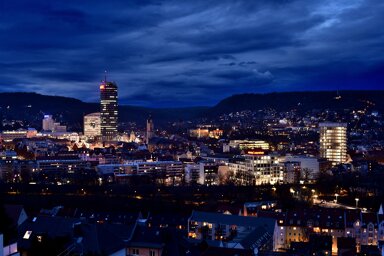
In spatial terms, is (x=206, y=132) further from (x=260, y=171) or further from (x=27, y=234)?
(x=27, y=234)

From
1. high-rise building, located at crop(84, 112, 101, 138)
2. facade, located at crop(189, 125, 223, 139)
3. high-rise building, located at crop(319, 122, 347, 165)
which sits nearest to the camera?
high-rise building, located at crop(319, 122, 347, 165)

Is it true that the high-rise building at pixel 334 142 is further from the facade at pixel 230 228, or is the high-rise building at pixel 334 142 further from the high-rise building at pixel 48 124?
the high-rise building at pixel 48 124

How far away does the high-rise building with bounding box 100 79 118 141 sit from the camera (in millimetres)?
103625

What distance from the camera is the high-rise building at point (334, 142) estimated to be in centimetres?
6350

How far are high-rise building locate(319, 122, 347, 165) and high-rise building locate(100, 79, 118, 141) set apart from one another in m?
45.7

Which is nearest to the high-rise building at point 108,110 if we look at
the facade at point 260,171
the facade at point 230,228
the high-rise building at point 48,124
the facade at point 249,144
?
the high-rise building at point 48,124

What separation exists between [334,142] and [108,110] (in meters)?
53.7

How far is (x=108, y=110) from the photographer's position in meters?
106

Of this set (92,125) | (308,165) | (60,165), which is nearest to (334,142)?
(308,165)

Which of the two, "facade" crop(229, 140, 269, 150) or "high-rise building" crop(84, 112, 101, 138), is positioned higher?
"high-rise building" crop(84, 112, 101, 138)

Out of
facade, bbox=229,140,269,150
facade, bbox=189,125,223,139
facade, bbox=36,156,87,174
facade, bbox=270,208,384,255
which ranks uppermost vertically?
facade, bbox=189,125,223,139

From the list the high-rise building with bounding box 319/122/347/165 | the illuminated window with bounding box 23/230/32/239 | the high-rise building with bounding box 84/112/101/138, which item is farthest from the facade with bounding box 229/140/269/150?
the illuminated window with bounding box 23/230/32/239

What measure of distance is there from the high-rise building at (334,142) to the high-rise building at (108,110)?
150 ft

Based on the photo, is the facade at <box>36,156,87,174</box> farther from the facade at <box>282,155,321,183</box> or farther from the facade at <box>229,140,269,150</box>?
the facade at <box>229,140,269,150</box>
